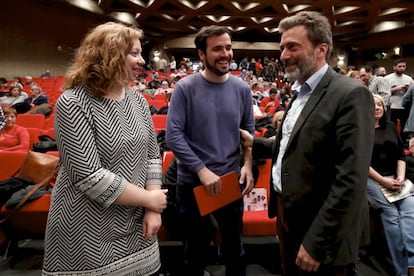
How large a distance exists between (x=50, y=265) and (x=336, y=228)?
897 millimetres

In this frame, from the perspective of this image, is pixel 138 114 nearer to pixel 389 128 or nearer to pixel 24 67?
pixel 389 128

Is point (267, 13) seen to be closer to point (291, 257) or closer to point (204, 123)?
point (204, 123)

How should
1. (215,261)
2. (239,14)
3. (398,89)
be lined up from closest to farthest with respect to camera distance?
1. (215,261)
2. (398,89)
3. (239,14)

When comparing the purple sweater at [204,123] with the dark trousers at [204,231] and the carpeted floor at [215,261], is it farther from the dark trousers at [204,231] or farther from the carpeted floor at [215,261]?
the carpeted floor at [215,261]

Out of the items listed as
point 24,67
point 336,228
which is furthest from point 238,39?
point 336,228

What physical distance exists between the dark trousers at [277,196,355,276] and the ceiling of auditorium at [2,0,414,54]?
12.2 m

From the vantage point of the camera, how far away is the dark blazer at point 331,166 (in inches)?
44.2

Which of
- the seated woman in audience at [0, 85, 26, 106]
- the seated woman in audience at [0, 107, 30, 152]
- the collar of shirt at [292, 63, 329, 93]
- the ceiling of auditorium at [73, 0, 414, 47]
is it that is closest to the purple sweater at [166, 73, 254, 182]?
the collar of shirt at [292, 63, 329, 93]

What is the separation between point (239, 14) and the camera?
628 inches

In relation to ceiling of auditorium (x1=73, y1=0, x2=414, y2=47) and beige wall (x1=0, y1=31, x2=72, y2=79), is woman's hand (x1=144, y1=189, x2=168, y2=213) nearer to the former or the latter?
ceiling of auditorium (x1=73, y1=0, x2=414, y2=47)

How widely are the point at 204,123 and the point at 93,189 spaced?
0.78 metres

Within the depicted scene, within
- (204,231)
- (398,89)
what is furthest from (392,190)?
(398,89)

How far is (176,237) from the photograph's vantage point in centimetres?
236

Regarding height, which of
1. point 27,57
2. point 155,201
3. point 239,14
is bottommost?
point 155,201
